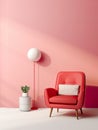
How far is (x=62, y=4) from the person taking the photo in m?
5.32

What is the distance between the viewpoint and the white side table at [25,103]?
4.96 meters

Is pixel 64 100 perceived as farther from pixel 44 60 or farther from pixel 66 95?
pixel 44 60

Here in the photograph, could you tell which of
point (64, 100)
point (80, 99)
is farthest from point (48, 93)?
point (80, 99)

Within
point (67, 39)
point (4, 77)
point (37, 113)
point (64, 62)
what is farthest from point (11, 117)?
point (67, 39)

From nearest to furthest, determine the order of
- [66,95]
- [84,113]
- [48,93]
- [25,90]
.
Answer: [48,93] → [66,95] → [84,113] → [25,90]

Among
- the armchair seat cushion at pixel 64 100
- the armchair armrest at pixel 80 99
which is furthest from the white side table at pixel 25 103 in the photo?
the armchair armrest at pixel 80 99

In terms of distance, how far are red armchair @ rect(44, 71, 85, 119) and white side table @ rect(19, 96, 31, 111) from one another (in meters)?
0.59

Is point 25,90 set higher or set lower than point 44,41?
lower

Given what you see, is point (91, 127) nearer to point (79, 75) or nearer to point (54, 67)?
point (79, 75)

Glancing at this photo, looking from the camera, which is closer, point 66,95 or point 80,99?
point 80,99

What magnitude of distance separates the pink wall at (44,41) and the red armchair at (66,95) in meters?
0.48

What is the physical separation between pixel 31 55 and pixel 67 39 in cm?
86

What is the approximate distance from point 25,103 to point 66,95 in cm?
85

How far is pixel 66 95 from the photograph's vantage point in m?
4.71
